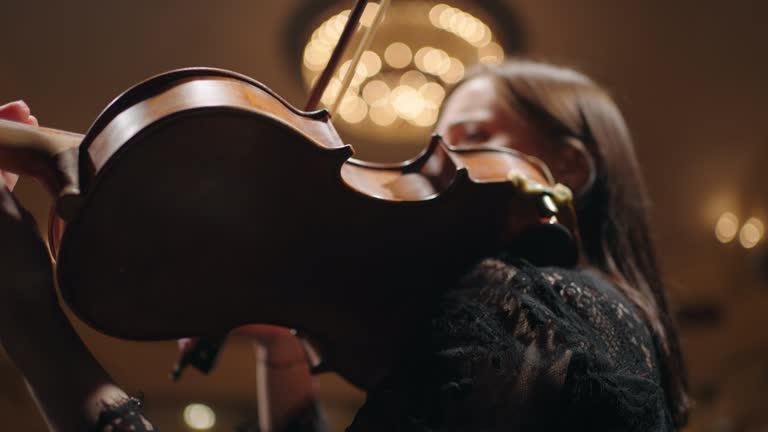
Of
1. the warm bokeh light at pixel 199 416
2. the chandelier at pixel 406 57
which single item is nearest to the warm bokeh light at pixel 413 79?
the chandelier at pixel 406 57

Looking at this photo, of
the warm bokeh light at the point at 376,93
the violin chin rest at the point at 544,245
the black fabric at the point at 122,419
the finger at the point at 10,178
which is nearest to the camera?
the black fabric at the point at 122,419

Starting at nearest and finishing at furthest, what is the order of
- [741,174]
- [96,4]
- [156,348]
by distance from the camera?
[96,4] → [741,174] → [156,348]

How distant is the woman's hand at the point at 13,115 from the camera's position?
72 centimetres

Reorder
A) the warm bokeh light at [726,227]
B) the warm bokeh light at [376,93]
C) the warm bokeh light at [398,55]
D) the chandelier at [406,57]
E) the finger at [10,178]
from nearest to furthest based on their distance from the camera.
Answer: the finger at [10,178] < the chandelier at [406,57] < the warm bokeh light at [398,55] < the warm bokeh light at [376,93] < the warm bokeh light at [726,227]

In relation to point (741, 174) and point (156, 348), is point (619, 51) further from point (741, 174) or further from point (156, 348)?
point (156, 348)

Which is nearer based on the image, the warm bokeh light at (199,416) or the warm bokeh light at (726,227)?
the warm bokeh light at (726,227)

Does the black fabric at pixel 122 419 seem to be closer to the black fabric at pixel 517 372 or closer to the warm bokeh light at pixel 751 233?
the black fabric at pixel 517 372

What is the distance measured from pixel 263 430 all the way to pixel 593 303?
601mm

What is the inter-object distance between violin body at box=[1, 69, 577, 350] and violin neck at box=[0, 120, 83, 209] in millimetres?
16

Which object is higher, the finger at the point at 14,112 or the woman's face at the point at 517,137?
the woman's face at the point at 517,137

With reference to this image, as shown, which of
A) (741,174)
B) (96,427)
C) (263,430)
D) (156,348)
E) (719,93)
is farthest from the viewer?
(156,348)

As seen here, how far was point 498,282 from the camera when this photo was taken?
741mm

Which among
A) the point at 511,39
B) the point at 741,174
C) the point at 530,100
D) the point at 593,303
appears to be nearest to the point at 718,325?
the point at 741,174

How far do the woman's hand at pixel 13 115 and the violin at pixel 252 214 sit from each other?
0.21ft
